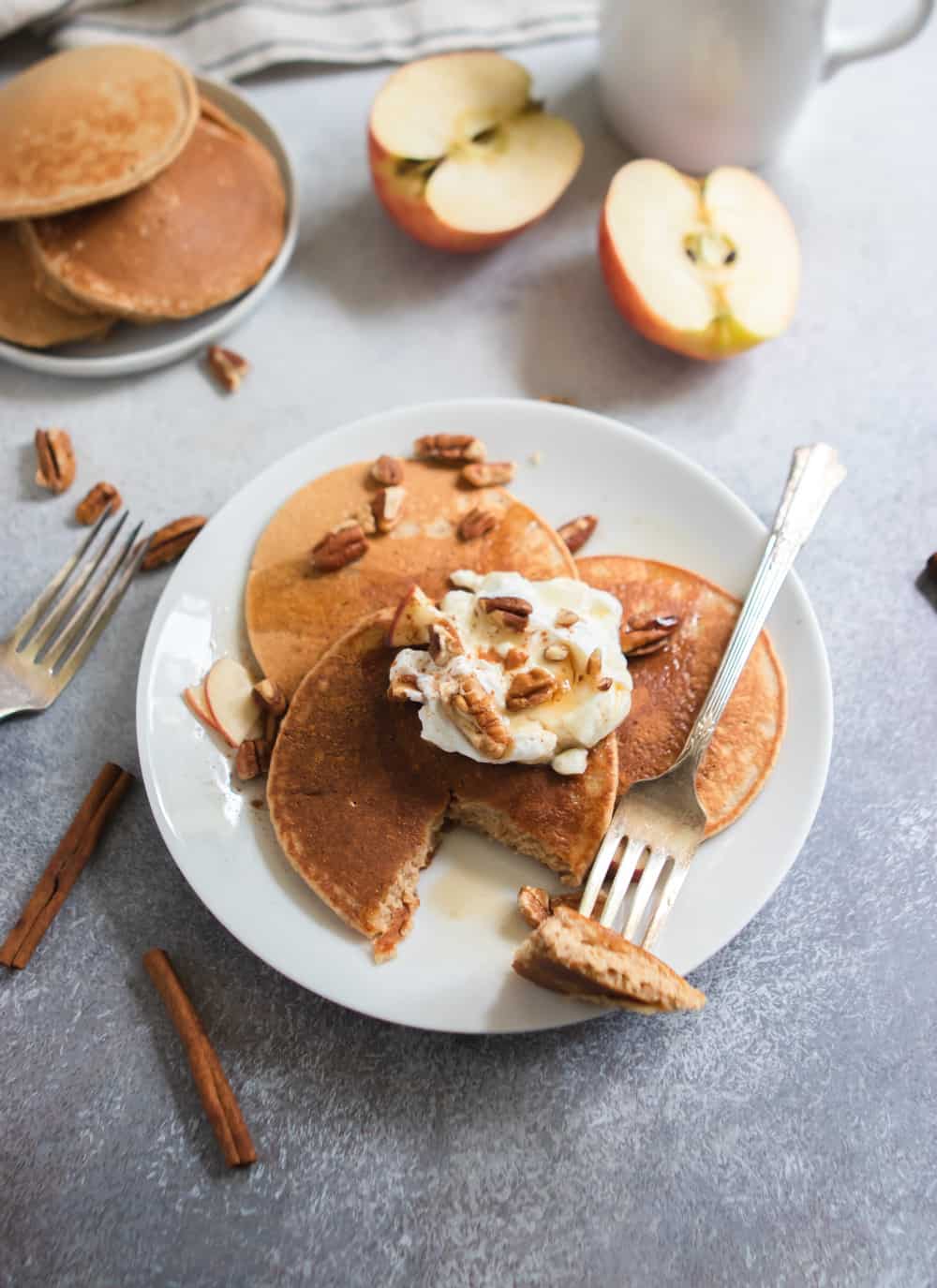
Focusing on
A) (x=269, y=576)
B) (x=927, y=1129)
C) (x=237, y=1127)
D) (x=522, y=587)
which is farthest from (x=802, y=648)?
(x=237, y=1127)

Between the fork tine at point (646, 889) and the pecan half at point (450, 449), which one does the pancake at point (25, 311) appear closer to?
the pecan half at point (450, 449)

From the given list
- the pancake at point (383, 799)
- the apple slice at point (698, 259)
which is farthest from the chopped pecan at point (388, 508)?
the apple slice at point (698, 259)

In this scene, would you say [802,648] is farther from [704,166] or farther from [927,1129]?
[704,166]

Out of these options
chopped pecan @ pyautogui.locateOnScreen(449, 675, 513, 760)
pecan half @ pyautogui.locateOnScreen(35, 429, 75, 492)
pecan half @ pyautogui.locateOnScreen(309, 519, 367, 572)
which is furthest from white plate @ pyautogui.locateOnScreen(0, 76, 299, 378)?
chopped pecan @ pyautogui.locateOnScreen(449, 675, 513, 760)

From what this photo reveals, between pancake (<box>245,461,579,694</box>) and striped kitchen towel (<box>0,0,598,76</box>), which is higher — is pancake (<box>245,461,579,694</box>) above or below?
below

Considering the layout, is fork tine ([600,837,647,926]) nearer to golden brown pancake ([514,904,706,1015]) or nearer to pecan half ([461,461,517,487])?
golden brown pancake ([514,904,706,1015])

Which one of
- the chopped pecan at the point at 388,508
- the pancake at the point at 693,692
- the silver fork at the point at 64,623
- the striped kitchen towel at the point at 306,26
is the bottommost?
the silver fork at the point at 64,623
